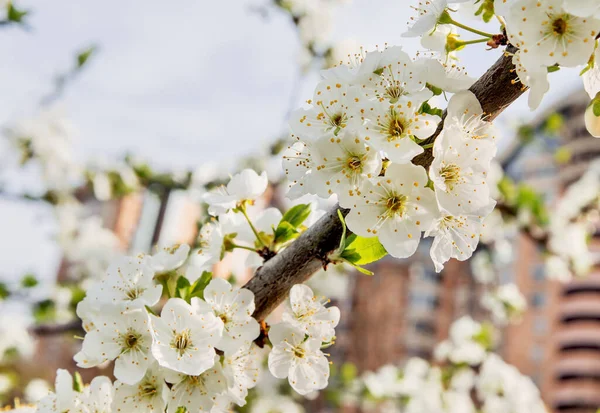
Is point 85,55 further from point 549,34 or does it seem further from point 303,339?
point 549,34

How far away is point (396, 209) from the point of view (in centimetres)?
76

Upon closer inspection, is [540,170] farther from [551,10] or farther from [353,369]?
[551,10]

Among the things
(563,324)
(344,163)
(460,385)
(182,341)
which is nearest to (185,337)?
(182,341)

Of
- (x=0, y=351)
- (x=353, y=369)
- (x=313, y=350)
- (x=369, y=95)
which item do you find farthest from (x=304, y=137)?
(x=0, y=351)

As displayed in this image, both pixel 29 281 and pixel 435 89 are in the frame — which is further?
pixel 29 281

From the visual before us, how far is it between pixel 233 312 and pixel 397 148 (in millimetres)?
356

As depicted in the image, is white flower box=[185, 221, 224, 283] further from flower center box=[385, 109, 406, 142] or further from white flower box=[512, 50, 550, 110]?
white flower box=[512, 50, 550, 110]

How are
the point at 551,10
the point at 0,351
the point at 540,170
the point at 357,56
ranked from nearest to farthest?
the point at 551,10, the point at 357,56, the point at 0,351, the point at 540,170

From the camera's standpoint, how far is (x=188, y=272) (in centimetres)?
99

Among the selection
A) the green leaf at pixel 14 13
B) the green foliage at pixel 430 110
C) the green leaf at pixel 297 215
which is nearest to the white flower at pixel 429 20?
the green foliage at pixel 430 110

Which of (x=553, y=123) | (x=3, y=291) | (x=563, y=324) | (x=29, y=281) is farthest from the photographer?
(x=563, y=324)

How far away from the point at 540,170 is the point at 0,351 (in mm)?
31676

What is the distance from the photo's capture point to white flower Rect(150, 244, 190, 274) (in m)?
0.96

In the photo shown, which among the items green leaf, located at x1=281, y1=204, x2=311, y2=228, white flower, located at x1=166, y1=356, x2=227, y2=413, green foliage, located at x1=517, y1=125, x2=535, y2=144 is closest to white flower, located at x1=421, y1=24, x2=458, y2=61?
green leaf, located at x1=281, y1=204, x2=311, y2=228
